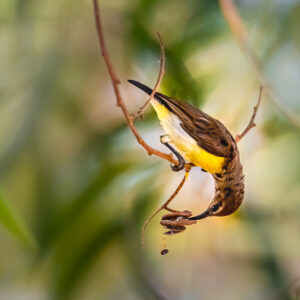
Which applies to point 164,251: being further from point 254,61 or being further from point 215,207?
point 254,61

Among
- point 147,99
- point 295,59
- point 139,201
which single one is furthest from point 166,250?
point 295,59

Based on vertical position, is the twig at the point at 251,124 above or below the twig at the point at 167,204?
above

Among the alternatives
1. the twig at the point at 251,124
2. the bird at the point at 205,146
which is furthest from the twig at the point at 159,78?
the twig at the point at 251,124

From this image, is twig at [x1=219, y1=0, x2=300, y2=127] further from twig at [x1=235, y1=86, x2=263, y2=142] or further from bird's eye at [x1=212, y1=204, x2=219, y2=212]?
bird's eye at [x1=212, y1=204, x2=219, y2=212]

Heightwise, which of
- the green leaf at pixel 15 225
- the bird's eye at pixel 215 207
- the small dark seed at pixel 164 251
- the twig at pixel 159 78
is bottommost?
the small dark seed at pixel 164 251

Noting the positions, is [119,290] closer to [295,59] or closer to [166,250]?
[166,250]

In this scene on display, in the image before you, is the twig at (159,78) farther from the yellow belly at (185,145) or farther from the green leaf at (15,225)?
the green leaf at (15,225)
